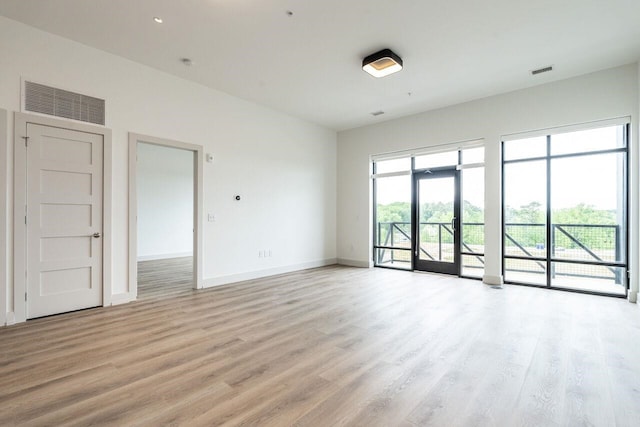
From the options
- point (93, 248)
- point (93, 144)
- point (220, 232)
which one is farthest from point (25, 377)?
point (220, 232)

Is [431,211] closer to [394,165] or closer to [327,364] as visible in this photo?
[394,165]

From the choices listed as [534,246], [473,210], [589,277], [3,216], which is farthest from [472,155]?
[3,216]

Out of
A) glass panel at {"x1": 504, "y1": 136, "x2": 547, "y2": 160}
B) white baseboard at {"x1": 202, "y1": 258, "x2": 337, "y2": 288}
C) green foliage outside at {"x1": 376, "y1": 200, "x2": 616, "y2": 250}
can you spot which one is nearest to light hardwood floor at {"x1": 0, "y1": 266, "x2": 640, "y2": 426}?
white baseboard at {"x1": 202, "y1": 258, "x2": 337, "y2": 288}

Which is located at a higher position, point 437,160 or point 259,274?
point 437,160

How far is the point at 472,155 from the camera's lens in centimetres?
584

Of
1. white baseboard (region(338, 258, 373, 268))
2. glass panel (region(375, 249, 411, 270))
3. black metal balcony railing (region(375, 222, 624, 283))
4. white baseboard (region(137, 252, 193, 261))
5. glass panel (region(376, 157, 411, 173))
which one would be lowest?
white baseboard (region(137, 252, 193, 261))

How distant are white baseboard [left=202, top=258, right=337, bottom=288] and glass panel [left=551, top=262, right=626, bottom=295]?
14.7ft

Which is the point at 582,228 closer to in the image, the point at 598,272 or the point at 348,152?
the point at 598,272

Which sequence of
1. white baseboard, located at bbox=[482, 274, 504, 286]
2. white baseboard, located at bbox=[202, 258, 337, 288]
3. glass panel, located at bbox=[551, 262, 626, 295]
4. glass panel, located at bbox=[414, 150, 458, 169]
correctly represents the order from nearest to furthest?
glass panel, located at bbox=[551, 262, 626, 295] < white baseboard, located at bbox=[202, 258, 337, 288] < white baseboard, located at bbox=[482, 274, 504, 286] < glass panel, located at bbox=[414, 150, 458, 169]

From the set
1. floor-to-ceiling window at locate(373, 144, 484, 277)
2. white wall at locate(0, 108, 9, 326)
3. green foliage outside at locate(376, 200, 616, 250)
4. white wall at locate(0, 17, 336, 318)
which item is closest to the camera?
white wall at locate(0, 108, 9, 326)

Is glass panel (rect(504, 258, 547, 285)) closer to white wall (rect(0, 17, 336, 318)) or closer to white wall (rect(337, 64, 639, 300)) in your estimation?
white wall (rect(337, 64, 639, 300))

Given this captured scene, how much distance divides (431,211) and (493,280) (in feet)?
5.76

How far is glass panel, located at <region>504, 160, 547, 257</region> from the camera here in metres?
5.17

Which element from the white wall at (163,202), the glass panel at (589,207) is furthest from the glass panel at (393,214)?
the white wall at (163,202)
